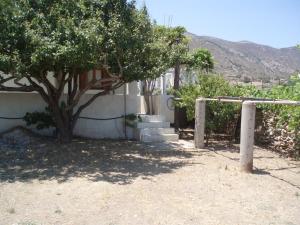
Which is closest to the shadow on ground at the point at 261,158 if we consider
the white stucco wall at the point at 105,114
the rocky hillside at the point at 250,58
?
the white stucco wall at the point at 105,114

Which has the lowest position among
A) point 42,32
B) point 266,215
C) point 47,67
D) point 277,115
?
point 266,215

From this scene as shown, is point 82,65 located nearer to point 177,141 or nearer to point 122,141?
→ point 122,141

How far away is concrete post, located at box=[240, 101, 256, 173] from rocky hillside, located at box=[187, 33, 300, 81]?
22921mm

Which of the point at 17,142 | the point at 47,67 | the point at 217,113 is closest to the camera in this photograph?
the point at 47,67

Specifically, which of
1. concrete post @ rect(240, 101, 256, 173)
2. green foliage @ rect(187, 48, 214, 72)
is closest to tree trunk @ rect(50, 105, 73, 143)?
concrete post @ rect(240, 101, 256, 173)

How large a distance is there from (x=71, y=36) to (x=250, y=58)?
38505 millimetres

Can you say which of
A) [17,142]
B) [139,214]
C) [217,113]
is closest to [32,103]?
[17,142]

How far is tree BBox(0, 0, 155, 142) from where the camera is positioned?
8680mm

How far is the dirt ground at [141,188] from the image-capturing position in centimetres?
593

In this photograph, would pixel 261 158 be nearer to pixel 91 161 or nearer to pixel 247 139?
pixel 247 139

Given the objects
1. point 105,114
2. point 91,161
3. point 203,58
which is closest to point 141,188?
point 91,161

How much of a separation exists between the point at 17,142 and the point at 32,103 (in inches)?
66.3

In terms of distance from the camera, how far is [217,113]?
1238 cm

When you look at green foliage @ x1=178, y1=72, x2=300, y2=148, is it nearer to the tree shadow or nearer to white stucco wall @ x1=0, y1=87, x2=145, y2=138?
the tree shadow
